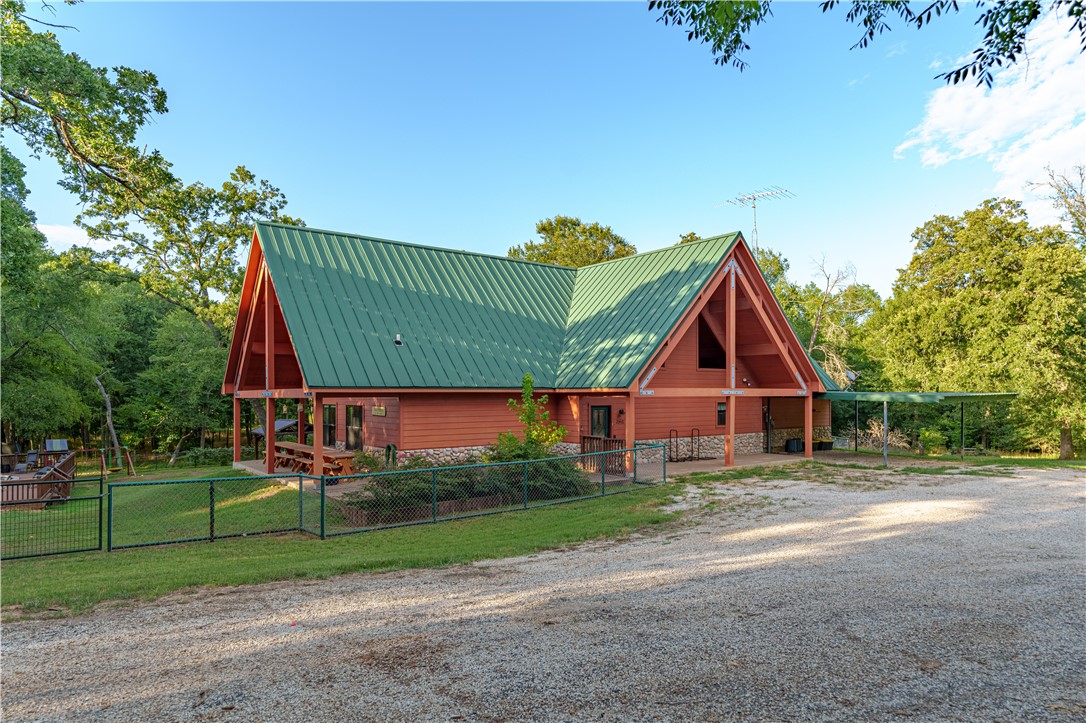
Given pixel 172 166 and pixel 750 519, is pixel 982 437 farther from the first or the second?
pixel 172 166

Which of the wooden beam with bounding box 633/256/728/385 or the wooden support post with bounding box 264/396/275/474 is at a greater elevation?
the wooden beam with bounding box 633/256/728/385

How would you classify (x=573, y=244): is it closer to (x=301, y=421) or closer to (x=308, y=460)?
(x=301, y=421)

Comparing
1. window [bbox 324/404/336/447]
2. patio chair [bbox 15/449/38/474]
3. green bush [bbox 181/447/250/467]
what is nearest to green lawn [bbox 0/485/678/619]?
window [bbox 324/404/336/447]

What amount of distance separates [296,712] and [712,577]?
5490 mm

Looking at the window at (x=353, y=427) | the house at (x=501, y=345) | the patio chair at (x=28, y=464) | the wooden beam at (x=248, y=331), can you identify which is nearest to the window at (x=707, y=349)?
the house at (x=501, y=345)

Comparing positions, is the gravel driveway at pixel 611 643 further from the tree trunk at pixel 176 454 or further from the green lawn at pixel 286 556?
the tree trunk at pixel 176 454

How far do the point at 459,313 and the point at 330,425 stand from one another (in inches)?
310

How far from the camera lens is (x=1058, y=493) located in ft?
49.5

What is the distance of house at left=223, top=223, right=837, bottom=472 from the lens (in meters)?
Result: 17.8

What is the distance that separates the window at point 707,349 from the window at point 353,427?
1277 cm

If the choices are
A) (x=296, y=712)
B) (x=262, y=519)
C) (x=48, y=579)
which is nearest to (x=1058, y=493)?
(x=296, y=712)

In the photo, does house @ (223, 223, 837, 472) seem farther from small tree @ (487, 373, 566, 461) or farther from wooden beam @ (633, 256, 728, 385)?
small tree @ (487, 373, 566, 461)

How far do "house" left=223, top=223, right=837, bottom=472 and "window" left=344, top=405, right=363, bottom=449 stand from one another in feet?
0.24

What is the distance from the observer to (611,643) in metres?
5.91
